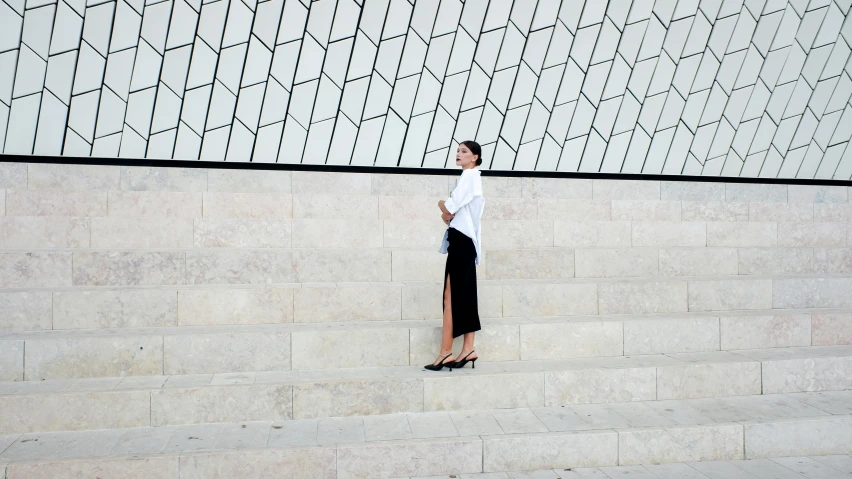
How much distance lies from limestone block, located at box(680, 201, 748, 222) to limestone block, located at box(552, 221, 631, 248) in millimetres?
1631

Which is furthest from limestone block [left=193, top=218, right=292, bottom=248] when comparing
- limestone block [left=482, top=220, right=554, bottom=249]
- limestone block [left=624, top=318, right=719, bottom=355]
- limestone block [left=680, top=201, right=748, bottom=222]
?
limestone block [left=680, top=201, right=748, bottom=222]

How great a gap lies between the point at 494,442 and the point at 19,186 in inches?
283

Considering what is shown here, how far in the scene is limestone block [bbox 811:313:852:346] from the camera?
5090 millimetres

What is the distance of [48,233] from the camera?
229 inches

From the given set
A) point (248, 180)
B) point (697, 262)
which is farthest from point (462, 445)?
point (248, 180)

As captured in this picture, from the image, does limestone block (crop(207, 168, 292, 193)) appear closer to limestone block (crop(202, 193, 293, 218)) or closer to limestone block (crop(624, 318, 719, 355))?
limestone block (crop(202, 193, 293, 218))

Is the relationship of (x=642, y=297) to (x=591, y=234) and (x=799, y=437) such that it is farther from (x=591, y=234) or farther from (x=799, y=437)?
(x=591, y=234)

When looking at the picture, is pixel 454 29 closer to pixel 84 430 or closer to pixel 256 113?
pixel 256 113

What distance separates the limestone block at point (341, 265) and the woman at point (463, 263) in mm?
1485

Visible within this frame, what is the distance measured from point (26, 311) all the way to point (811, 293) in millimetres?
7044

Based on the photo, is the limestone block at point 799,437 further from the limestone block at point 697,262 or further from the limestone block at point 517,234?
the limestone block at point 517,234

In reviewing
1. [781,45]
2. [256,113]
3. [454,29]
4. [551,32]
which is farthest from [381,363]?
[781,45]

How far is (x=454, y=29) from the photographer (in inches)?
358

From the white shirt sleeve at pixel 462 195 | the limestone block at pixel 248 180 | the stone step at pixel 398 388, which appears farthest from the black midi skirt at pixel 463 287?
the limestone block at pixel 248 180
